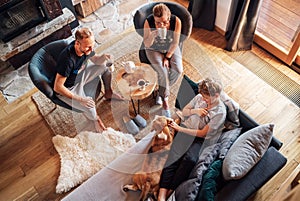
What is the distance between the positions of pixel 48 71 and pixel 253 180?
1.75m

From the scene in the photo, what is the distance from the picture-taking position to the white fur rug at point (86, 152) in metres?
2.50

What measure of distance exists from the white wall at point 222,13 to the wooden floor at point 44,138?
1.49ft

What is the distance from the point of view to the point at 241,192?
5.76 feet

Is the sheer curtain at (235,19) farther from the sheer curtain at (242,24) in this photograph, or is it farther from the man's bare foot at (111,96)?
the man's bare foot at (111,96)

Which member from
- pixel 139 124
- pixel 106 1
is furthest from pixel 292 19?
pixel 106 1

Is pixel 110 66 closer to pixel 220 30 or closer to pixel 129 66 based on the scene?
pixel 129 66

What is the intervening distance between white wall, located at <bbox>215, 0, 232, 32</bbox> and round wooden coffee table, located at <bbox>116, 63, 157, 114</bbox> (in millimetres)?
1145

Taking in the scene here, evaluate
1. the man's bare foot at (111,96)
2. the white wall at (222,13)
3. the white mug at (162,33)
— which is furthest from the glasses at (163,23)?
the white wall at (222,13)

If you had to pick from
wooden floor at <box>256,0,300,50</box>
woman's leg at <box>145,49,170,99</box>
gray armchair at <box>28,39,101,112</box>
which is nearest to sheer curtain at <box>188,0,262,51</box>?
wooden floor at <box>256,0,300,50</box>

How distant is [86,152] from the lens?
8.61 ft

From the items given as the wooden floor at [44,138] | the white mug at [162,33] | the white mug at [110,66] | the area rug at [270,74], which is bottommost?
the wooden floor at [44,138]

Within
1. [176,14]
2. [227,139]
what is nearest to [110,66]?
[176,14]

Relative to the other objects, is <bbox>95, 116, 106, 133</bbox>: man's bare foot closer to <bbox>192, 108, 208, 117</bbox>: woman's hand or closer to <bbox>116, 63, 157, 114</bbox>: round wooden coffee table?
<bbox>116, 63, 157, 114</bbox>: round wooden coffee table

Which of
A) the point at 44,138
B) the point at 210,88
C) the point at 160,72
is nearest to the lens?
the point at 210,88
